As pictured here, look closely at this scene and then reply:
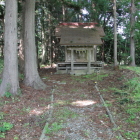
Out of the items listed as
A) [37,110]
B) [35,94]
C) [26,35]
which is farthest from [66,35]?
[37,110]

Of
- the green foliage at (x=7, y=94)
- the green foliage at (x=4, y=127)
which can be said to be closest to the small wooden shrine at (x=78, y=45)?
the green foliage at (x=7, y=94)

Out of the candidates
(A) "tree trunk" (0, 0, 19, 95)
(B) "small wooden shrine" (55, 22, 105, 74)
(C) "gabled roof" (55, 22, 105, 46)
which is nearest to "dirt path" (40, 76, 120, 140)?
(A) "tree trunk" (0, 0, 19, 95)

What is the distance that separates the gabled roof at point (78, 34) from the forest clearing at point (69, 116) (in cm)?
831

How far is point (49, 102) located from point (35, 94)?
1.32 m

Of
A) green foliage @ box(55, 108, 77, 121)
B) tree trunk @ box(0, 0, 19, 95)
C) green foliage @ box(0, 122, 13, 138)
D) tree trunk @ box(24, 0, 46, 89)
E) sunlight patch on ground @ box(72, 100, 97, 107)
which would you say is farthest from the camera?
tree trunk @ box(24, 0, 46, 89)

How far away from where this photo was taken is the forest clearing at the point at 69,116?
4.57 meters

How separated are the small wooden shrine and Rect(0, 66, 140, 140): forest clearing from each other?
803 centimetres

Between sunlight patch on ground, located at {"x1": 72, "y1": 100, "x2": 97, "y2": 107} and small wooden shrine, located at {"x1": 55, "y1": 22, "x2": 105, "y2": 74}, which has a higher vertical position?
small wooden shrine, located at {"x1": 55, "y1": 22, "x2": 105, "y2": 74}

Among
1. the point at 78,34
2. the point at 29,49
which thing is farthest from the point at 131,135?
the point at 78,34

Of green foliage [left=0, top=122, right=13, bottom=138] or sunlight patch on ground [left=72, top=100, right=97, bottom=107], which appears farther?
sunlight patch on ground [left=72, top=100, right=97, bottom=107]

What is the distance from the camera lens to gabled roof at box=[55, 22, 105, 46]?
16.4 m

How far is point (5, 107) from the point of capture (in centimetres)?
651

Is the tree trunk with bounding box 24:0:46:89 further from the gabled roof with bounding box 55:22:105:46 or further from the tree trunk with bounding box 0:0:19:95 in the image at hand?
the gabled roof with bounding box 55:22:105:46

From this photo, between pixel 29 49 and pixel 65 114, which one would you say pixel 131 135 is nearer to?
pixel 65 114
